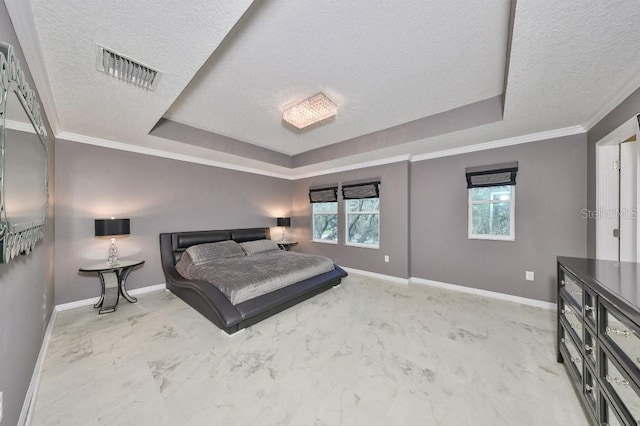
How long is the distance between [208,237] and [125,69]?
3.00 meters

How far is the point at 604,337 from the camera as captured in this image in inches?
48.0

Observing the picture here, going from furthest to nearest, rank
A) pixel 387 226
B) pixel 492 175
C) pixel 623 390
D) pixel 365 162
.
Answer: pixel 365 162 < pixel 387 226 < pixel 492 175 < pixel 623 390

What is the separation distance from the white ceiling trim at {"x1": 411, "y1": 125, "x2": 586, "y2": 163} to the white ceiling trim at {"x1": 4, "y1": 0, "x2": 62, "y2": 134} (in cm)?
444

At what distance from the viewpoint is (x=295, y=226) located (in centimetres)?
604

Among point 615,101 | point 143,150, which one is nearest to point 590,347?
point 615,101

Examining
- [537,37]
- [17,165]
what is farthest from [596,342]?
[17,165]

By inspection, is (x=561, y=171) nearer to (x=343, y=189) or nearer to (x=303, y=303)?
(x=343, y=189)

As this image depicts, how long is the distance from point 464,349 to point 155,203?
15.3 feet

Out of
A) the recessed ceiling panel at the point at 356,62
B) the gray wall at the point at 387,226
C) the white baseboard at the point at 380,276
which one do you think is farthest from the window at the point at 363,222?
the recessed ceiling panel at the point at 356,62

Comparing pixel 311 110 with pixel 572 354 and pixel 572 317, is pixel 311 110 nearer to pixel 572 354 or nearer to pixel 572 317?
pixel 572 317

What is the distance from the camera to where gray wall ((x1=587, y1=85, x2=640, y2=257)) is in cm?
201

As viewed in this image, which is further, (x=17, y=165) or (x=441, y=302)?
(x=441, y=302)

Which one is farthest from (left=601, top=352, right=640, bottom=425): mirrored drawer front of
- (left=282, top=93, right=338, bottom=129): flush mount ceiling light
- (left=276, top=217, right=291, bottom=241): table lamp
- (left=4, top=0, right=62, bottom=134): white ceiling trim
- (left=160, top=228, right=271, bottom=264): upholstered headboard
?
(left=276, top=217, right=291, bottom=241): table lamp

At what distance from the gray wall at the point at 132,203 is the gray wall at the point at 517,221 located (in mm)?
3789
